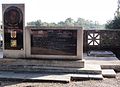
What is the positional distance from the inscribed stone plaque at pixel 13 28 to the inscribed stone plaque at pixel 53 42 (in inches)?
20.8

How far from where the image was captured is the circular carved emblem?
10398 mm

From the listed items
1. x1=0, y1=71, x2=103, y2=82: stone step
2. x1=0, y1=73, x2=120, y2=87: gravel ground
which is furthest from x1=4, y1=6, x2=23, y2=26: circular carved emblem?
Result: x1=0, y1=73, x2=120, y2=87: gravel ground

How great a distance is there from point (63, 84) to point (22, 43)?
9.48ft

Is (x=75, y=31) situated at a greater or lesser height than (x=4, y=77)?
greater

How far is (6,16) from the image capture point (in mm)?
10484

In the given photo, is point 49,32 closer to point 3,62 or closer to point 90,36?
point 3,62

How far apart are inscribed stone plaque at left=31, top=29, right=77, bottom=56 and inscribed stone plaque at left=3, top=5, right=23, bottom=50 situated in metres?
0.53

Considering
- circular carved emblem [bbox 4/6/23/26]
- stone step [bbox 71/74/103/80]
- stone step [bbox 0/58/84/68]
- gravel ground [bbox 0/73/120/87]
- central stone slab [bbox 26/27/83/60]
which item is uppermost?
circular carved emblem [bbox 4/6/23/26]

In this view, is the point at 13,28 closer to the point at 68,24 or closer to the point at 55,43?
the point at 55,43

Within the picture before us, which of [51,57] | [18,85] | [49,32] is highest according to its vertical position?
[49,32]

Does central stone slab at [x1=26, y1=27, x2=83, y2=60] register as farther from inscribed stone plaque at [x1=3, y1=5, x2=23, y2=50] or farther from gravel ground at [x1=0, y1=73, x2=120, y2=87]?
gravel ground at [x1=0, y1=73, x2=120, y2=87]

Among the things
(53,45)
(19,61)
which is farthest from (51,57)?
(19,61)

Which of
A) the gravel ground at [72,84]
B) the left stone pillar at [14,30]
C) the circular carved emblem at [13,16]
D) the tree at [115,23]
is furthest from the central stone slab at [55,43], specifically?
the tree at [115,23]

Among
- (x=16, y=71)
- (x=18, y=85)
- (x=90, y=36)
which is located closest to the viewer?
(x=18, y=85)
